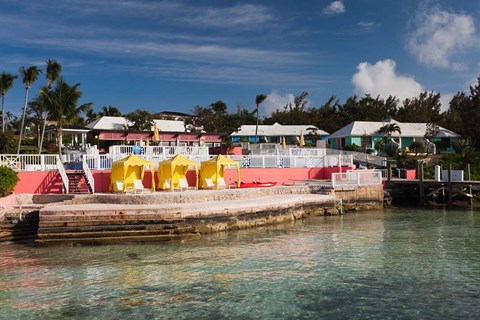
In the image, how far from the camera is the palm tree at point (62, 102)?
26.0 m

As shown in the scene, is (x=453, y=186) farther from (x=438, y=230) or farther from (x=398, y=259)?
(x=398, y=259)

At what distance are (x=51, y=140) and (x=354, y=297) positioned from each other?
144ft

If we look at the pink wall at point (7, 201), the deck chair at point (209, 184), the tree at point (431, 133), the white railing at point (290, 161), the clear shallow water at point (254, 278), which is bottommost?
the clear shallow water at point (254, 278)

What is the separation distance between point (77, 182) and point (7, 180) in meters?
3.57

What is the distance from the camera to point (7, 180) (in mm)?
19266

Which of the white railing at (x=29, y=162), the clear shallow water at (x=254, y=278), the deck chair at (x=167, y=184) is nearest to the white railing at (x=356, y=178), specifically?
the clear shallow water at (x=254, y=278)

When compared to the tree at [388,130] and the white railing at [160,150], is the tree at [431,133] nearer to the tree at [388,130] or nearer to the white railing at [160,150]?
the tree at [388,130]

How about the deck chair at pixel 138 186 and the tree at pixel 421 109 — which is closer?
the deck chair at pixel 138 186

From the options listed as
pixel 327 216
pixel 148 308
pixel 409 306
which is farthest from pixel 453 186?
pixel 148 308

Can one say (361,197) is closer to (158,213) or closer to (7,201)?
(158,213)

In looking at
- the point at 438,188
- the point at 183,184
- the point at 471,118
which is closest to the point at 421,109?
the point at 471,118

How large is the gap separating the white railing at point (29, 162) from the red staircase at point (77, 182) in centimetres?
100

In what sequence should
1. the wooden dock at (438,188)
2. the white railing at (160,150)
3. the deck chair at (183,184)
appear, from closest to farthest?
the deck chair at (183,184)
the white railing at (160,150)
the wooden dock at (438,188)

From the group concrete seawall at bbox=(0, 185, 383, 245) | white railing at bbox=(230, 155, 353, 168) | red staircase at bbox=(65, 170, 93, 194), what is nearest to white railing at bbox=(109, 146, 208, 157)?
red staircase at bbox=(65, 170, 93, 194)
